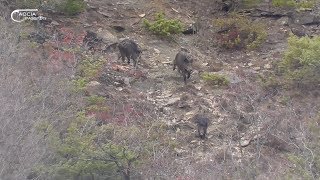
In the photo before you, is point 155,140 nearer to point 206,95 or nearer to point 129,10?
point 206,95

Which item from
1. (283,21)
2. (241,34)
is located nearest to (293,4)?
(283,21)

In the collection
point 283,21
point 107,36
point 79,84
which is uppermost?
point 79,84

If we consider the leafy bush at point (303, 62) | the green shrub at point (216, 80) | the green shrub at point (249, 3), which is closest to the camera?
the leafy bush at point (303, 62)

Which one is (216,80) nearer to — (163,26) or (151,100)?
(151,100)

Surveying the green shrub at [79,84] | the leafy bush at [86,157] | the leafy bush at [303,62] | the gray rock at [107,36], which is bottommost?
the gray rock at [107,36]

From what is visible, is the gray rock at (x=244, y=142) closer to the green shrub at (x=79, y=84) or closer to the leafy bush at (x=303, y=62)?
the leafy bush at (x=303, y=62)

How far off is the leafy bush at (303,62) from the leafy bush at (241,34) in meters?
1.89

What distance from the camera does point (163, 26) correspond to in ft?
49.5

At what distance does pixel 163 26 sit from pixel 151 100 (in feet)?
10.3

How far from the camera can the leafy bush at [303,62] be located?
40.4ft

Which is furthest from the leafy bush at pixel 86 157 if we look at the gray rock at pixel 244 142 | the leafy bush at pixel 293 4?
the leafy bush at pixel 293 4

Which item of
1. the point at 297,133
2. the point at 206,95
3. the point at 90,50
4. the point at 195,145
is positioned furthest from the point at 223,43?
the point at 297,133

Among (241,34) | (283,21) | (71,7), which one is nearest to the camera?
(71,7)

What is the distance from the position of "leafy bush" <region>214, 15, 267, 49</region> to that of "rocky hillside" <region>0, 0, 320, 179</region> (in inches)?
3.4
